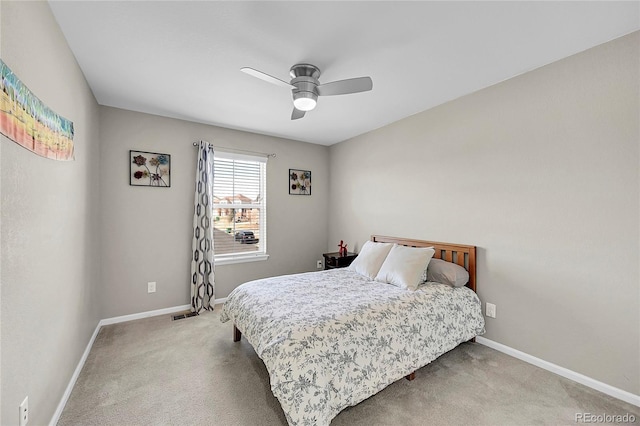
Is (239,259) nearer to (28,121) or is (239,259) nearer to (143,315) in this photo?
(143,315)

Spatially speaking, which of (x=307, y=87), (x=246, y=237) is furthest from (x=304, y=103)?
(x=246, y=237)

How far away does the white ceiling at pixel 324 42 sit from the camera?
1.60 metres

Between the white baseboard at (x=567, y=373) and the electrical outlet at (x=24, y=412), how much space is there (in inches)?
129

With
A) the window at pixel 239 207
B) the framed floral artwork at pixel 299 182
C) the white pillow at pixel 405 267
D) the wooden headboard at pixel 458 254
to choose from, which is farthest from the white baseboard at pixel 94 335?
the wooden headboard at pixel 458 254

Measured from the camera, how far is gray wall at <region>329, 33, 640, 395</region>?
72.7 inches

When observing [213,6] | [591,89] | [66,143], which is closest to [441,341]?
[591,89]

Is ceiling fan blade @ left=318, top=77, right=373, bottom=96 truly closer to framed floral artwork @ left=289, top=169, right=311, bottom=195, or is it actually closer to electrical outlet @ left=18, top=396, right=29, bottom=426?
framed floral artwork @ left=289, top=169, right=311, bottom=195

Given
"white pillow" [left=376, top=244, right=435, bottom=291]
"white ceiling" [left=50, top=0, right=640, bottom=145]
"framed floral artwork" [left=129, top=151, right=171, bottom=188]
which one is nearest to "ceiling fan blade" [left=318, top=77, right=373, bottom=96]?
"white ceiling" [left=50, top=0, right=640, bottom=145]

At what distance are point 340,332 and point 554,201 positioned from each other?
2026 millimetres

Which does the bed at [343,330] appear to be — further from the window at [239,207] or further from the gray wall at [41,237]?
the window at [239,207]

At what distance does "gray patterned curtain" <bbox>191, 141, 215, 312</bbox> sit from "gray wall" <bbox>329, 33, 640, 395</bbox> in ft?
9.03

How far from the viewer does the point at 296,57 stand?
205 cm

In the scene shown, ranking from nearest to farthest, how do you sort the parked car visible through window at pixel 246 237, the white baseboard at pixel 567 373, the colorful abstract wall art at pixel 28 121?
the colorful abstract wall art at pixel 28 121 < the white baseboard at pixel 567 373 < the parked car visible through window at pixel 246 237

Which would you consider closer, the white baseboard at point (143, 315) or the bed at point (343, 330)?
the bed at point (343, 330)
